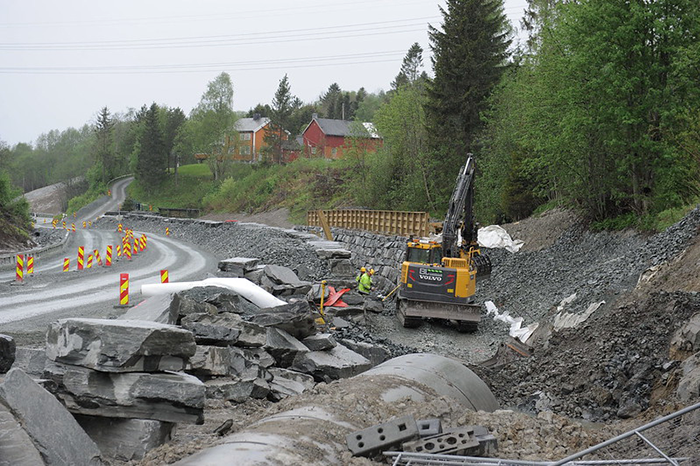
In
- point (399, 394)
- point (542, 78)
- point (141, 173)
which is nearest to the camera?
point (399, 394)

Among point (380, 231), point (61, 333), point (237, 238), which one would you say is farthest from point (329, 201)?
point (61, 333)

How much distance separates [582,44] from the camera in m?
22.6

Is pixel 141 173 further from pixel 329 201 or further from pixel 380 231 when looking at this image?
pixel 380 231

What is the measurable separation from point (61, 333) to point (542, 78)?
23481 mm

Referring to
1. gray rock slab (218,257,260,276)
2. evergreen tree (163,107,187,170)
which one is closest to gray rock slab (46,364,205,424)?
gray rock slab (218,257,260,276)

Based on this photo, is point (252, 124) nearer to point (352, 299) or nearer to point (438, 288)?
point (438, 288)

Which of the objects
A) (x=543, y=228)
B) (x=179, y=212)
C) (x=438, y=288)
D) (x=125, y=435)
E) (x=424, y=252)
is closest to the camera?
(x=125, y=435)

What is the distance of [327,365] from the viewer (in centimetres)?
1032

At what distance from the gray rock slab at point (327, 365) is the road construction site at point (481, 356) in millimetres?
27

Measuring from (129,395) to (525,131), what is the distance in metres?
29.9

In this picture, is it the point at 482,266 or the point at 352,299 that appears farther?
the point at 482,266

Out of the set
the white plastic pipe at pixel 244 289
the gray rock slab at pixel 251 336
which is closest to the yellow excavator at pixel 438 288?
the white plastic pipe at pixel 244 289

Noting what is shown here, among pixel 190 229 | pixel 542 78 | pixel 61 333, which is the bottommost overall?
pixel 190 229

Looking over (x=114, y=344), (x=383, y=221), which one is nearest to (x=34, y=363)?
(x=114, y=344)
